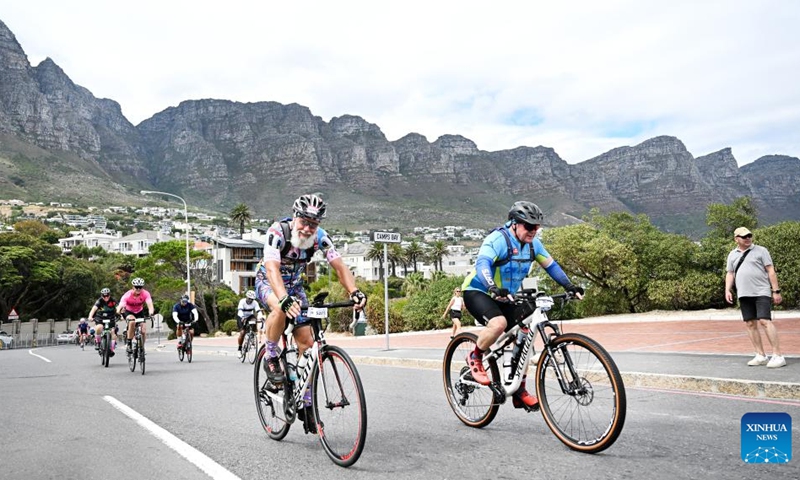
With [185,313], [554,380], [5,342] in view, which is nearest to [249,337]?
[185,313]

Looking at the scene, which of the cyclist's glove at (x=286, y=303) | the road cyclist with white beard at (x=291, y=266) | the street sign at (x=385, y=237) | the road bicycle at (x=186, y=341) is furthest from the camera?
the road bicycle at (x=186, y=341)

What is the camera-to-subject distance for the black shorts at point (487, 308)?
18.0 ft

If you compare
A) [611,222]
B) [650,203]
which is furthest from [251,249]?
[650,203]

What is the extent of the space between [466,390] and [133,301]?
9.95m

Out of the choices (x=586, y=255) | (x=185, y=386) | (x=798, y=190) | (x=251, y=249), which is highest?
(x=798, y=190)

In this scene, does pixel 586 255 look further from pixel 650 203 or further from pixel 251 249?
pixel 650 203

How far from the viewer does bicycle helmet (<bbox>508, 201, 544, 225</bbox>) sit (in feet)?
Answer: 17.8

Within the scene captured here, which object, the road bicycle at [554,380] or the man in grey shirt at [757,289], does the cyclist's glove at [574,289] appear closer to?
the road bicycle at [554,380]

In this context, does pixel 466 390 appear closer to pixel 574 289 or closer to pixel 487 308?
pixel 487 308

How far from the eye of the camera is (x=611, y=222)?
31312 mm

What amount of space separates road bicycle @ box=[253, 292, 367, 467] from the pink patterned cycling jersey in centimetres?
904

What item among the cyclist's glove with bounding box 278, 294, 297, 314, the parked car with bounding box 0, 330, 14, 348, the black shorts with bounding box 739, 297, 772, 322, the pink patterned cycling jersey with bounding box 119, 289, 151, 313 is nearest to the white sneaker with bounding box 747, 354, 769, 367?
the black shorts with bounding box 739, 297, 772, 322

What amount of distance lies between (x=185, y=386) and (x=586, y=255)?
21.4m

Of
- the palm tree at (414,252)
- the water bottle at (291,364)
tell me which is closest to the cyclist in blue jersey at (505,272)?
the water bottle at (291,364)
